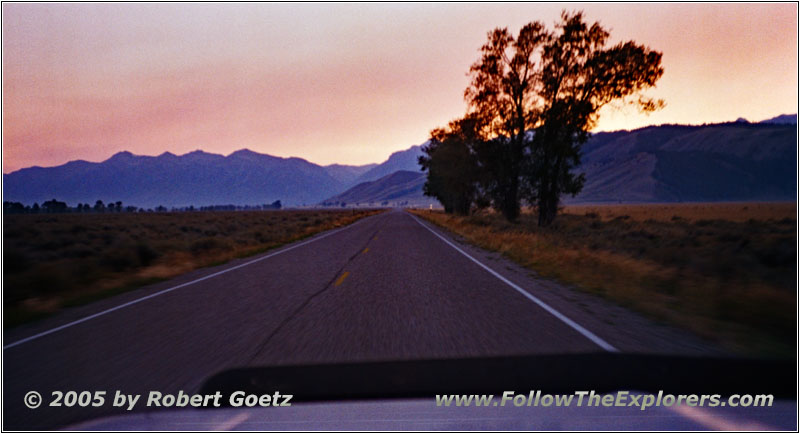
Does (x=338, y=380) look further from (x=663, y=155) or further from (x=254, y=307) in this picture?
(x=663, y=155)

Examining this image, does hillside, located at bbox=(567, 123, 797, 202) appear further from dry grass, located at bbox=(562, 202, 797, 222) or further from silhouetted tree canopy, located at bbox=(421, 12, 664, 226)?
silhouetted tree canopy, located at bbox=(421, 12, 664, 226)

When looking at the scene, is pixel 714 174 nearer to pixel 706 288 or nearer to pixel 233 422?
pixel 706 288

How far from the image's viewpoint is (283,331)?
6391mm

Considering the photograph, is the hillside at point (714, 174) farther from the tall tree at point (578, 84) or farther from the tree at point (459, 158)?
the tall tree at point (578, 84)

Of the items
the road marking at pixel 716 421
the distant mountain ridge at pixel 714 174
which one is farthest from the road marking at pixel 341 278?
the distant mountain ridge at pixel 714 174

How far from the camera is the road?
4.81 metres

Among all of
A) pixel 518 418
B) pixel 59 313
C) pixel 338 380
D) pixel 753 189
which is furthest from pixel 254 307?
pixel 753 189

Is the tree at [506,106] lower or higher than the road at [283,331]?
higher

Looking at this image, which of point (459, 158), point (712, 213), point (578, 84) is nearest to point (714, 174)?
point (712, 213)

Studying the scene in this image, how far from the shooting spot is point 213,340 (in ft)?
19.8

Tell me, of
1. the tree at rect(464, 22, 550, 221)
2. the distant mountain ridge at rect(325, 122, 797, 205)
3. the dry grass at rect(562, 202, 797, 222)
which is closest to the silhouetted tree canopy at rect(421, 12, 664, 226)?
the tree at rect(464, 22, 550, 221)

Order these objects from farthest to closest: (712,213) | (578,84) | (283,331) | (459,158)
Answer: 1. (712,213)
2. (459,158)
3. (578,84)
4. (283,331)

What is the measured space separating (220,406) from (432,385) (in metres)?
1.80

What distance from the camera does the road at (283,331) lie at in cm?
481
